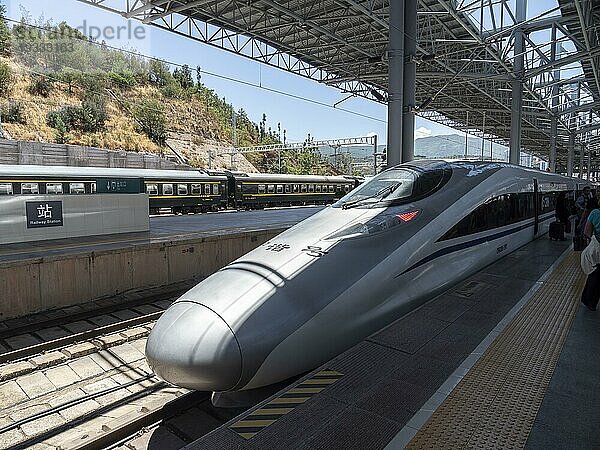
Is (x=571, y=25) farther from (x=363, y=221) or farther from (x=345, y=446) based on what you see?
(x=345, y=446)

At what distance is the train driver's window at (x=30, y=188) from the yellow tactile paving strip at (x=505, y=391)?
16478 mm

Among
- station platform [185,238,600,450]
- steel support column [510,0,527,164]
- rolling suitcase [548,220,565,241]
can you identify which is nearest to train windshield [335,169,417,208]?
station platform [185,238,600,450]

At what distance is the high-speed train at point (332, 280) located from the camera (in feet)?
14.6

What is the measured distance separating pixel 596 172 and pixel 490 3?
96333 mm

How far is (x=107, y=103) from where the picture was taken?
188ft

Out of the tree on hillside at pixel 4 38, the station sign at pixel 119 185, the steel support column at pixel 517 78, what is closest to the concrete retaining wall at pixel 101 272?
the station sign at pixel 119 185

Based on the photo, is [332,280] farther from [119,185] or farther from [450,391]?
[119,185]

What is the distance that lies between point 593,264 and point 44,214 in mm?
12574

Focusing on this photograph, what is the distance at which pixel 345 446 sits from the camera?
11.4 ft

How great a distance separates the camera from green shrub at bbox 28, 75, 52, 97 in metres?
→ 49.7

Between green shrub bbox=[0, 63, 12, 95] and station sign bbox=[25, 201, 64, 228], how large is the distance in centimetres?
4302

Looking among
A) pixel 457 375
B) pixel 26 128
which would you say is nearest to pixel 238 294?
pixel 457 375

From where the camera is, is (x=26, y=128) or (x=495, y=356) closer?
(x=495, y=356)

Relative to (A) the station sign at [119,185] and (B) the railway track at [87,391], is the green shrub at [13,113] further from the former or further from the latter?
(B) the railway track at [87,391]
